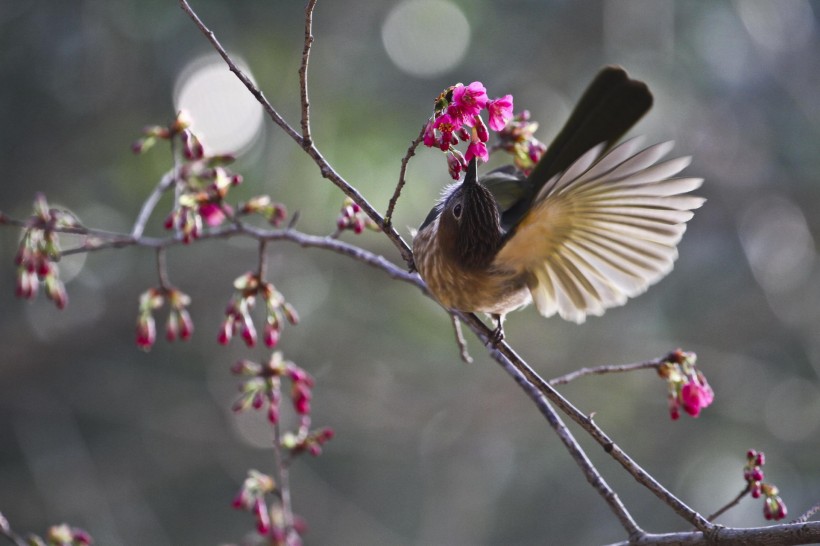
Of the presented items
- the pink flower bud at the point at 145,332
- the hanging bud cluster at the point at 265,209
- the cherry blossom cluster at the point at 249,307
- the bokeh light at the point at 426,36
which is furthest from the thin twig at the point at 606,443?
the bokeh light at the point at 426,36

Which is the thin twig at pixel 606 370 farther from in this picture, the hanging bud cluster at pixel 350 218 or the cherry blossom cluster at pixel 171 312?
the cherry blossom cluster at pixel 171 312

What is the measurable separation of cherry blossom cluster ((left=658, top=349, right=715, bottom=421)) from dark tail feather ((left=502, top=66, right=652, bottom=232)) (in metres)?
0.35

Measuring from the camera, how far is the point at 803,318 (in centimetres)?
580

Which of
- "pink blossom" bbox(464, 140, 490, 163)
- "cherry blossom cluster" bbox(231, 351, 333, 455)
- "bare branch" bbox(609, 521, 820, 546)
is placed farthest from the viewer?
"cherry blossom cluster" bbox(231, 351, 333, 455)

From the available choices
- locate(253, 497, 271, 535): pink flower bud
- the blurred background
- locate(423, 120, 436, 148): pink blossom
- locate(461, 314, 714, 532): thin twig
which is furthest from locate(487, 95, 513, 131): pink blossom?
the blurred background

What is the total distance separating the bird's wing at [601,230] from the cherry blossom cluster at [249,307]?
18.0 inches

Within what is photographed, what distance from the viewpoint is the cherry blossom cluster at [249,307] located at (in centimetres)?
174

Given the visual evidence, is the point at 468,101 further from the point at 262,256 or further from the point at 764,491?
the point at 764,491

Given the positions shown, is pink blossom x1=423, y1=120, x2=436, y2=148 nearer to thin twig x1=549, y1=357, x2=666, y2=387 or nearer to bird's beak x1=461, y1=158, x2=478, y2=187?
bird's beak x1=461, y1=158, x2=478, y2=187

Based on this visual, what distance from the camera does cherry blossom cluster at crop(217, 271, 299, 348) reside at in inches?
68.4

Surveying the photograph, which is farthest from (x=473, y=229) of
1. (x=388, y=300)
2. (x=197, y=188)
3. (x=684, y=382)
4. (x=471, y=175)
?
(x=388, y=300)

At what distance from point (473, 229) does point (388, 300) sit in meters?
4.37

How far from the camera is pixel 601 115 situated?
1601 mm

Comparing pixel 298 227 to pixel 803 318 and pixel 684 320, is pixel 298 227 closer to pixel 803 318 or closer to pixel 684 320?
pixel 684 320
